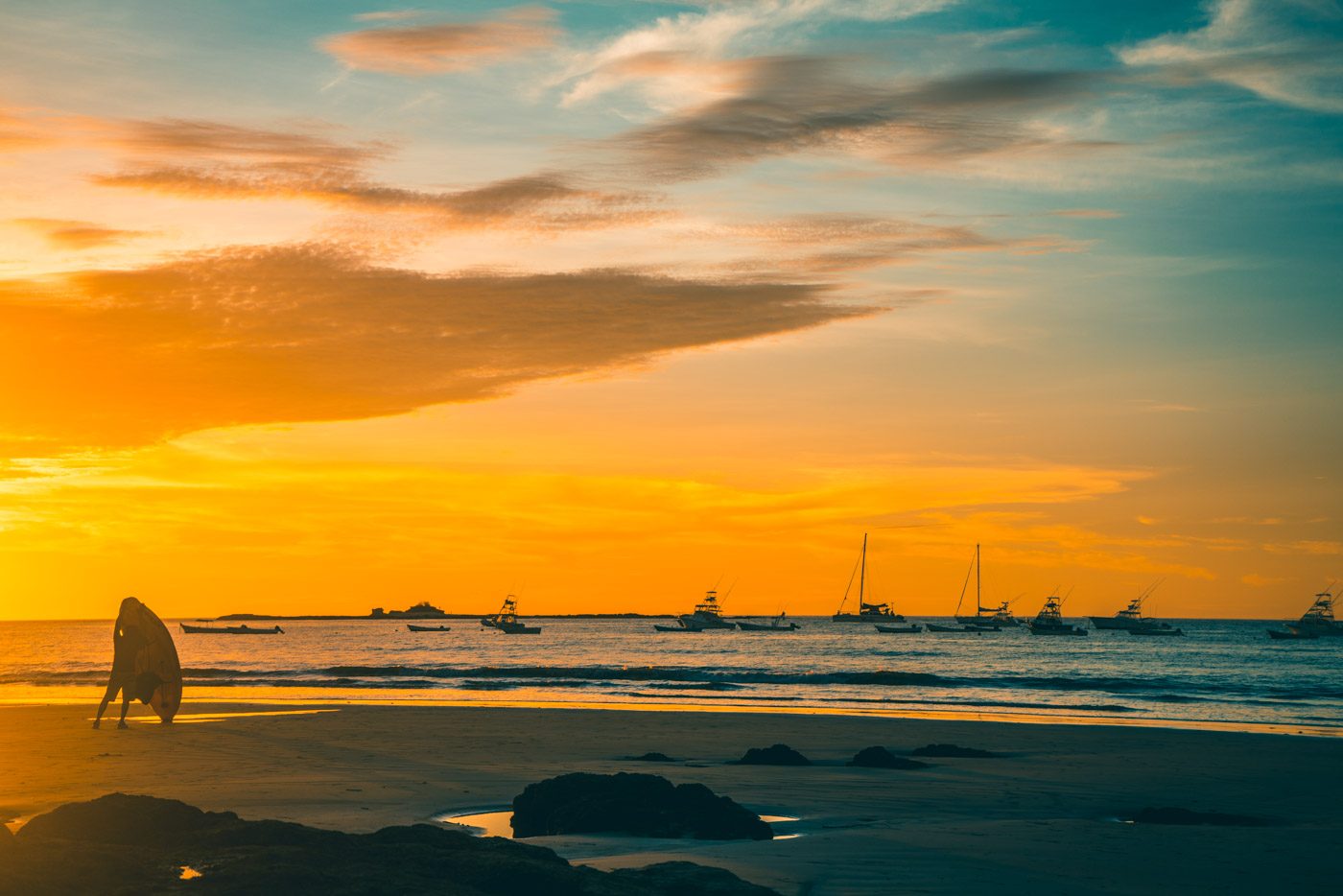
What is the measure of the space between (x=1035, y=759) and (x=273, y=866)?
2005cm

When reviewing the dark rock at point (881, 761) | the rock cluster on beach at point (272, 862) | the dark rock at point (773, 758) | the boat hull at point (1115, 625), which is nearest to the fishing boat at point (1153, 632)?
the boat hull at point (1115, 625)

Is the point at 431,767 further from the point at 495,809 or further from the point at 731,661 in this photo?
the point at 731,661

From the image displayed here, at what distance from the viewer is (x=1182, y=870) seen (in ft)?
43.3

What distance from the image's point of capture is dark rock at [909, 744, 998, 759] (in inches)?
995

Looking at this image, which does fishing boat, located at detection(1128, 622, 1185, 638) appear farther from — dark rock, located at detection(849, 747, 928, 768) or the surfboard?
the surfboard

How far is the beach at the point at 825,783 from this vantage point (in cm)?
1306

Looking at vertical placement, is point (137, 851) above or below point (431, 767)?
above

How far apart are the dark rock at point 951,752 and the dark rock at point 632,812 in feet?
37.8

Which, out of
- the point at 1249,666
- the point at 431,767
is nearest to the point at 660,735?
the point at 431,767

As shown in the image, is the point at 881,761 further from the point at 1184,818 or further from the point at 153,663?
the point at 153,663

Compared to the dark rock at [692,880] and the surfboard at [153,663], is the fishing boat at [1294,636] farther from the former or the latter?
the dark rock at [692,880]

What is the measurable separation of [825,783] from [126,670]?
738 inches

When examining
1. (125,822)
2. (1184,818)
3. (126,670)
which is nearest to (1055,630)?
(126,670)

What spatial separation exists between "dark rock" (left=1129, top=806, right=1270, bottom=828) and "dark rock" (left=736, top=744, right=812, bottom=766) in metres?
7.13
